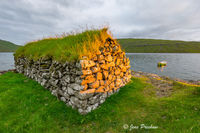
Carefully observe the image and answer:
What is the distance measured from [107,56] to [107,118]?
3.75 m

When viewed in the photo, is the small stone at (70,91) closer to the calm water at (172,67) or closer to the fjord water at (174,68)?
the fjord water at (174,68)

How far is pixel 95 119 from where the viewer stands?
199 inches

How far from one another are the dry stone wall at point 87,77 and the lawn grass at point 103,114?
0.53m

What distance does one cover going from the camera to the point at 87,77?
520 centimetres

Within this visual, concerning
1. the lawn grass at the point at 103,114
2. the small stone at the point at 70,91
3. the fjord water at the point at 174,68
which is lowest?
the fjord water at the point at 174,68

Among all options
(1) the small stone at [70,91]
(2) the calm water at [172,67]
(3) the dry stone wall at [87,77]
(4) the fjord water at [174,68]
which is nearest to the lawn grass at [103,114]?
(3) the dry stone wall at [87,77]

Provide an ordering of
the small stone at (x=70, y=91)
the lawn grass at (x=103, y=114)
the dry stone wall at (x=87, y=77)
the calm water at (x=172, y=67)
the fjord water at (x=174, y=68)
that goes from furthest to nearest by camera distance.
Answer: the calm water at (x=172, y=67)
the fjord water at (x=174, y=68)
the small stone at (x=70, y=91)
the dry stone wall at (x=87, y=77)
the lawn grass at (x=103, y=114)

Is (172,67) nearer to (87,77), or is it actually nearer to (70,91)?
(87,77)

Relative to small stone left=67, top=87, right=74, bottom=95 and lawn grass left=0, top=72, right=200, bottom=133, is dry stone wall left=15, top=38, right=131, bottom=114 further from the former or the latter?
lawn grass left=0, top=72, right=200, bottom=133

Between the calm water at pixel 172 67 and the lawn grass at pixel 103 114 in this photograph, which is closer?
the lawn grass at pixel 103 114

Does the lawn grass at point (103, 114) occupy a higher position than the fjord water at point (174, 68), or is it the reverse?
the lawn grass at point (103, 114)

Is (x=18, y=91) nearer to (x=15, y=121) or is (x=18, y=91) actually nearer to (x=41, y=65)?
(x=41, y=65)

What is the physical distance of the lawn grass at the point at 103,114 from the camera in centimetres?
434

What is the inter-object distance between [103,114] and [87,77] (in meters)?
2.23
